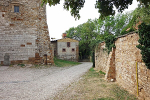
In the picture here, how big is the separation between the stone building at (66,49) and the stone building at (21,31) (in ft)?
50.2

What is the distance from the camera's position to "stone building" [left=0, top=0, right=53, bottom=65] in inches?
461

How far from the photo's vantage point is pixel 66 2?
4.11 metres

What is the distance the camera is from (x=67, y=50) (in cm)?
2892

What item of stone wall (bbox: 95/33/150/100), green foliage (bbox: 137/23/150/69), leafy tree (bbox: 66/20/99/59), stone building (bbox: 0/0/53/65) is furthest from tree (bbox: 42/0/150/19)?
leafy tree (bbox: 66/20/99/59)

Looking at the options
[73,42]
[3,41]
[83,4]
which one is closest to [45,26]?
[3,41]

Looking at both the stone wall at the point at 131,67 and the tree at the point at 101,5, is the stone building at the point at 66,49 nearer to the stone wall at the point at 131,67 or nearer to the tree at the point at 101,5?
the stone wall at the point at 131,67

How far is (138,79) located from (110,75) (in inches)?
113

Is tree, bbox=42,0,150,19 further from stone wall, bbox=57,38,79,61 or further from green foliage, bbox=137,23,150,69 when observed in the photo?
stone wall, bbox=57,38,79,61

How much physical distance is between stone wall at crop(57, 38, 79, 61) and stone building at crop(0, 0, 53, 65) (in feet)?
50.2

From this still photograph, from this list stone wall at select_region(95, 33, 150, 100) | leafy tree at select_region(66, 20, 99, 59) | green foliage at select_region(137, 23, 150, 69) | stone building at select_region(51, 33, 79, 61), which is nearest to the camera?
green foliage at select_region(137, 23, 150, 69)

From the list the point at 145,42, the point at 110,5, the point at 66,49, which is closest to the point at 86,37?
the point at 66,49

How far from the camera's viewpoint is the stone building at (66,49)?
28.3 meters

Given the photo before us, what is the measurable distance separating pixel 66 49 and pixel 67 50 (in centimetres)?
35

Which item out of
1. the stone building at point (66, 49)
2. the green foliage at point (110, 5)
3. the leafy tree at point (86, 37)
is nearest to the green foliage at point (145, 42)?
the green foliage at point (110, 5)
